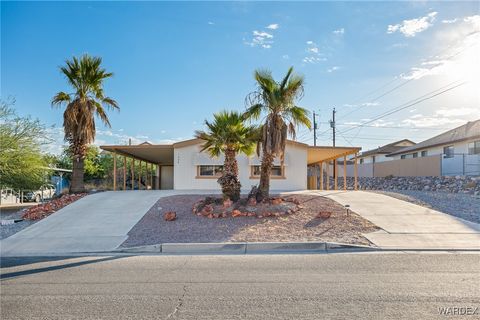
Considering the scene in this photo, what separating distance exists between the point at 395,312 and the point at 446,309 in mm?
684

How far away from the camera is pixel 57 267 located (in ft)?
23.4

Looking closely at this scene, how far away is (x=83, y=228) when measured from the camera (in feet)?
37.1

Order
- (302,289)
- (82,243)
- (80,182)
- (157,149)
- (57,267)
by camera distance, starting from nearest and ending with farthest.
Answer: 1. (302,289)
2. (57,267)
3. (82,243)
4. (80,182)
5. (157,149)

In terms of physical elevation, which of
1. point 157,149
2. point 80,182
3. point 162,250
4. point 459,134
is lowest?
point 162,250

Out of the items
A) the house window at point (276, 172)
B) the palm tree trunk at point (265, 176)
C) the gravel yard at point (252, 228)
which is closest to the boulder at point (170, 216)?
the gravel yard at point (252, 228)

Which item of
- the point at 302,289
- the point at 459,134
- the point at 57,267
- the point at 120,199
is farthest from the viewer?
the point at 459,134

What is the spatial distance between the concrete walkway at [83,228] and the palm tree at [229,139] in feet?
11.3

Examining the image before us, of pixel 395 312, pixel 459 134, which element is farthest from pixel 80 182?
pixel 459 134

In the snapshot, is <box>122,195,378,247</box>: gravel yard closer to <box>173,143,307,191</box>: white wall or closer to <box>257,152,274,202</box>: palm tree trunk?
<box>257,152,274,202</box>: palm tree trunk

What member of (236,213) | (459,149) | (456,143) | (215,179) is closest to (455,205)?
(236,213)

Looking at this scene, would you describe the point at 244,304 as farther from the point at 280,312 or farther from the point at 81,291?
the point at 81,291

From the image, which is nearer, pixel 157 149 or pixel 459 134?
pixel 157 149

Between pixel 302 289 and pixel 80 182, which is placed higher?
pixel 80 182

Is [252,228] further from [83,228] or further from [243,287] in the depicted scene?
[83,228]
